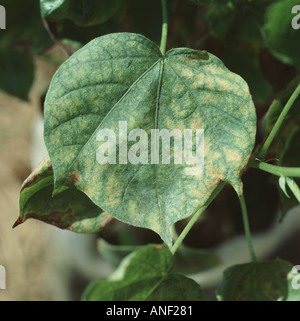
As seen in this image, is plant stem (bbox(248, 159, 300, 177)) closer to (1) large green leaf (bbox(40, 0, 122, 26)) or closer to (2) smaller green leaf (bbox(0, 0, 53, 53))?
(1) large green leaf (bbox(40, 0, 122, 26))

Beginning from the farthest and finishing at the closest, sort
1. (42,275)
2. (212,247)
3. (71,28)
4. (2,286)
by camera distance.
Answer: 1. (42,275)
2. (2,286)
3. (212,247)
4. (71,28)

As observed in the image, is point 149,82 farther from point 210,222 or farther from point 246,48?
point 210,222

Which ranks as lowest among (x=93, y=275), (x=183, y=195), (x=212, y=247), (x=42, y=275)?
(x=42, y=275)

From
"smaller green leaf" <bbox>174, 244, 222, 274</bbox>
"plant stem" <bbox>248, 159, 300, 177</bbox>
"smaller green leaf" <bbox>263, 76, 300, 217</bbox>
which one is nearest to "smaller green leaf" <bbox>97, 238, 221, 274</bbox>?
"smaller green leaf" <bbox>174, 244, 222, 274</bbox>

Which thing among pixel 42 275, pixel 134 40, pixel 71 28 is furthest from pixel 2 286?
pixel 134 40

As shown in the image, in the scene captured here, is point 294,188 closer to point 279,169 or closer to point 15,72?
point 279,169

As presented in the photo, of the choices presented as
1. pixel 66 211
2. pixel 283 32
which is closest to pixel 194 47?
pixel 283 32
